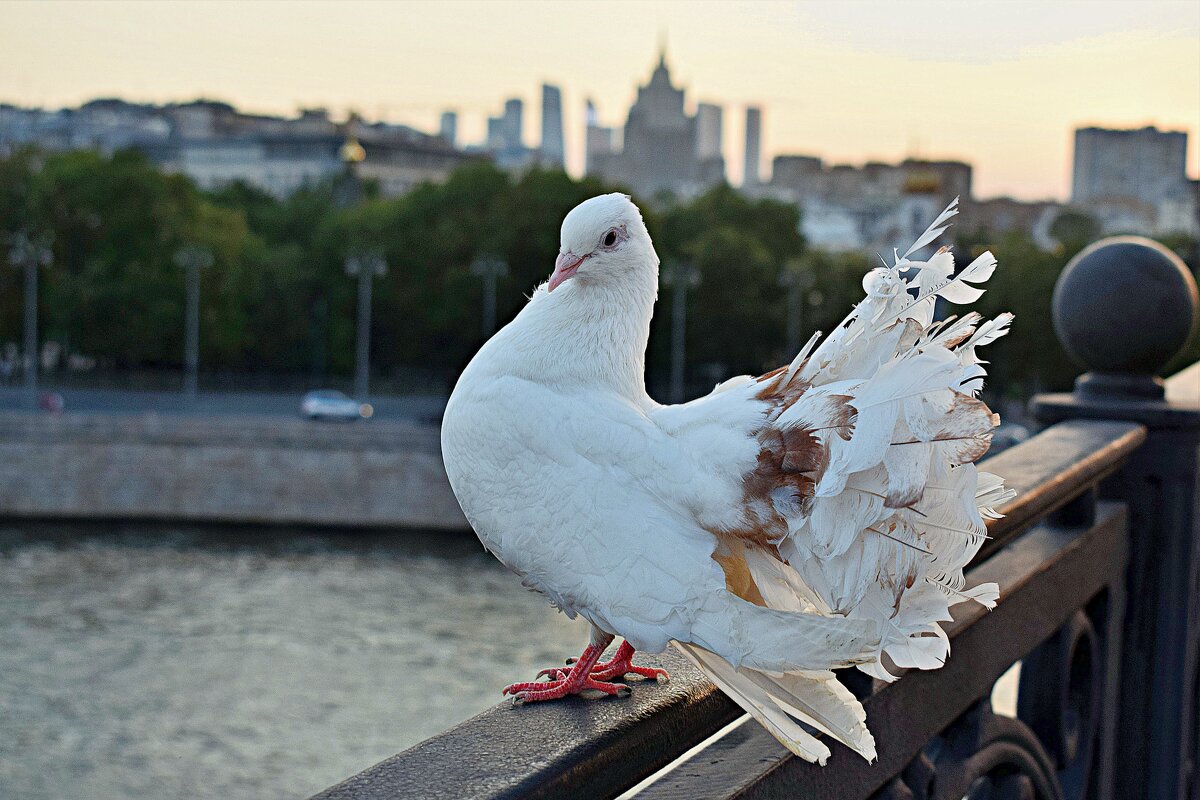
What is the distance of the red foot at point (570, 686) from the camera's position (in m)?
1.74

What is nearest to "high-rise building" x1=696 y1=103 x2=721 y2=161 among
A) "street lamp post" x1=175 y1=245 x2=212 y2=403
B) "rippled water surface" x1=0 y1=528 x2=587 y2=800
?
"street lamp post" x1=175 y1=245 x2=212 y2=403

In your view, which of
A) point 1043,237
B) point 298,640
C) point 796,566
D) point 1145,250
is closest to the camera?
point 796,566

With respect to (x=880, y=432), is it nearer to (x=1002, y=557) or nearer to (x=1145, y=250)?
(x=1002, y=557)

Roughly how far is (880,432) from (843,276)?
43096 mm

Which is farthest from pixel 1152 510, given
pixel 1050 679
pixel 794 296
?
pixel 794 296

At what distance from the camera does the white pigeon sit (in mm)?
1629

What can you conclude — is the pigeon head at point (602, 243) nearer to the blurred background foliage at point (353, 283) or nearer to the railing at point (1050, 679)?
the railing at point (1050, 679)

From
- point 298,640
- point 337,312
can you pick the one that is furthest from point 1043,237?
point 298,640

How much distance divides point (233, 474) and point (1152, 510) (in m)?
26.6

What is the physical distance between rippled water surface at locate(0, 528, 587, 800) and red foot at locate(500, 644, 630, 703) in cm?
1379

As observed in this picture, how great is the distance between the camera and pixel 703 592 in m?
1.81

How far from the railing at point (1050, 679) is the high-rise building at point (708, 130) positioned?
584ft

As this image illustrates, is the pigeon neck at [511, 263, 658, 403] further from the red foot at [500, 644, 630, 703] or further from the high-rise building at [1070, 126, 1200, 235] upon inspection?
the high-rise building at [1070, 126, 1200, 235]

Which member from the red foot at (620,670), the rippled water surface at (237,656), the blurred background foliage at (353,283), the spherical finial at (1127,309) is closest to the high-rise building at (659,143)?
the blurred background foliage at (353,283)
